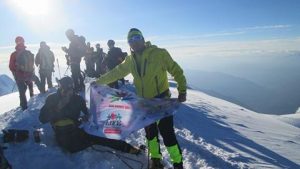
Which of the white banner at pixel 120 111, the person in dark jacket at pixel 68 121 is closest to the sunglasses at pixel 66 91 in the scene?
the person in dark jacket at pixel 68 121

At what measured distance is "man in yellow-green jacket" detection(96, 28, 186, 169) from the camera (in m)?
6.70

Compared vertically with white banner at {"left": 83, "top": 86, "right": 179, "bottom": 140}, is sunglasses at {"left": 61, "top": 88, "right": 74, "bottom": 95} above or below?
above

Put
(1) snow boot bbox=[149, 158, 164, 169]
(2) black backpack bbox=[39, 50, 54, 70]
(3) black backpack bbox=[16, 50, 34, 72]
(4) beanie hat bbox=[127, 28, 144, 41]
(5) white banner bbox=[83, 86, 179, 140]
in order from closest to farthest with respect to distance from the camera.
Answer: (4) beanie hat bbox=[127, 28, 144, 41] → (5) white banner bbox=[83, 86, 179, 140] → (1) snow boot bbox=[149, 158, 164, 169] → (3) black backpack bbox=[16, 50, 34, 72] → (2) black backpack bbox=[39, 50, 54, 70]

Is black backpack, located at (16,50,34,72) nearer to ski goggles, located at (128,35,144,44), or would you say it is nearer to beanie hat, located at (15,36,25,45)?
beanie hat, located at (15,36,25,45)

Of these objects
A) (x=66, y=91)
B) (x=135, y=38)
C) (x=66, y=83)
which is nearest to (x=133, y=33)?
(x=135, y=38)

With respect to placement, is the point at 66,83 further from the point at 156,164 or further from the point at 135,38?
the point at 156,164

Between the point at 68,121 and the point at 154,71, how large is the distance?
2.96 m

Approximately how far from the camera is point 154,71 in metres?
6.78

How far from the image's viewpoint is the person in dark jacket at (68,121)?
8273mm

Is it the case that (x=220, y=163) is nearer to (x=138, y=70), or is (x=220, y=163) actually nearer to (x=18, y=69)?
(x=138, y=70)

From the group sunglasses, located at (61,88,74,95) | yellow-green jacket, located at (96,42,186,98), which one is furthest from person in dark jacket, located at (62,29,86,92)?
yellow-green jacket, located at (96,42,186,98)

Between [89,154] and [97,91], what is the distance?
5.29 feet

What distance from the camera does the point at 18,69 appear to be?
13.9 metres

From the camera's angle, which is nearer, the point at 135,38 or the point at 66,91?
the point at 135,38
